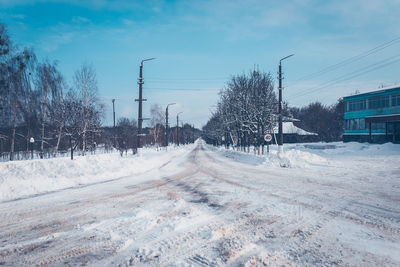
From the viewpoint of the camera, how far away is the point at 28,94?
1176 inches

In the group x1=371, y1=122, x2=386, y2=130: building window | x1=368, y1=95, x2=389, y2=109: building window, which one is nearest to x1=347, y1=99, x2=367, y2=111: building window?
x1=368, y1=95, x2=389, y2=109: building window

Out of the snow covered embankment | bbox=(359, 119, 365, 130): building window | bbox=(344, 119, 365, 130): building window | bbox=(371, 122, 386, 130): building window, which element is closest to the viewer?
the snow covered embankment

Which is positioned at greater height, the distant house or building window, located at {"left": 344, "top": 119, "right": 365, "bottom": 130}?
building window, located at {"left": 344, "top": 119, "right": 365, "bottom": 130}

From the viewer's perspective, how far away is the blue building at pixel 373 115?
3487 cm

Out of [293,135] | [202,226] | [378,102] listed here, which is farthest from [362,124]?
[202,226]

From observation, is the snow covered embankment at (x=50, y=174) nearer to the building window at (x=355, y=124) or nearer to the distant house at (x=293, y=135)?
the building window at (x=355, y=124)

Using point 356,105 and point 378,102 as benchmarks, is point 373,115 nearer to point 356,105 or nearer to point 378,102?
point 378,102

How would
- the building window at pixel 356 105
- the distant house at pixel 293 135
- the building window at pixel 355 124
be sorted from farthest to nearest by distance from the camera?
the distant house at pixel 293 135, the building window at pixel 356 105, the building window at pixel 355 124

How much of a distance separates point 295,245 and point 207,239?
1372 mm

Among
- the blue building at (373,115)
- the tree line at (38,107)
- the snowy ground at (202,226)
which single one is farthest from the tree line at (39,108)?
the blue building at (373,115)

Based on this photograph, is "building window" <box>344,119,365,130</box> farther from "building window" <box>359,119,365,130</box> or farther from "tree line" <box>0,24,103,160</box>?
"tree line" <box>0,24,103,160</box>

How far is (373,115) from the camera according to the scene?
1598 inches

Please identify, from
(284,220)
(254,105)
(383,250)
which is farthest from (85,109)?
(383,250)

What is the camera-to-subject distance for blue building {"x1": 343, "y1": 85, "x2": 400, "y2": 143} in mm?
34869
